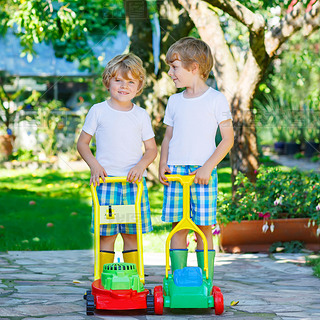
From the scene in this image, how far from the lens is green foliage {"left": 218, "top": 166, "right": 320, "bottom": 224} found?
15.6ft

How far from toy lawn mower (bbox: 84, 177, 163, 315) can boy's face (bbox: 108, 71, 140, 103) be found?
0.45 meters

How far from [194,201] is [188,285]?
0.46m

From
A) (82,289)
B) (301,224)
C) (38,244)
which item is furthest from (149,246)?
(82,289)

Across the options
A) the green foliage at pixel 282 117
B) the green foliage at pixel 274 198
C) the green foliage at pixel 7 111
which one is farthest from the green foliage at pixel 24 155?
the green foliage at pixel 274 198

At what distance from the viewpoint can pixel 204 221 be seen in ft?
10.1

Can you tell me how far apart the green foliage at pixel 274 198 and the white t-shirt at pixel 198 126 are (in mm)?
1686

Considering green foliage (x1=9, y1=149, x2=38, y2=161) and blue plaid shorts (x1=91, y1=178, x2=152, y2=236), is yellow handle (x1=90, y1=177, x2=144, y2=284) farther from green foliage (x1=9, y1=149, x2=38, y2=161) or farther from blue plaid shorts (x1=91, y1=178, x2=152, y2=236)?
green foliage (x1=9, y1=149, x2=38, y2=161)

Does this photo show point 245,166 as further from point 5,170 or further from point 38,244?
point 5,170

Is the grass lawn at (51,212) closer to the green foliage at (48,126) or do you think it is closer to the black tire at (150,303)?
the green foliage at (48,126)

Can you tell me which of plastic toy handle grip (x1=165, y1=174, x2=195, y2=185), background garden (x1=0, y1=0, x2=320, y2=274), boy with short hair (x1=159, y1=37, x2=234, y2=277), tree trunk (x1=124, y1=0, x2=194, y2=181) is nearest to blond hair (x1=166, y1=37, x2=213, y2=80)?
boy with short hair (x1=159, y1=37, x2=234, y2=277)

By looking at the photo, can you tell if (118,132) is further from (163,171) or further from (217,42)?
(217,42)

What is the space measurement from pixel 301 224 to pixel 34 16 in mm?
3477

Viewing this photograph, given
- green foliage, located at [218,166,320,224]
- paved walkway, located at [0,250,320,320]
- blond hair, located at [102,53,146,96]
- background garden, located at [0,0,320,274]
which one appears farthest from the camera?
background garden, located at [0,0,320,274]

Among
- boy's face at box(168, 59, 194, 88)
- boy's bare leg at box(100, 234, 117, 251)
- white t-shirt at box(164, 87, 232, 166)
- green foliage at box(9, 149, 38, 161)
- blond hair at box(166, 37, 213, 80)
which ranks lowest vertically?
boy's bare leg at box(100, 234, 117, 251)
